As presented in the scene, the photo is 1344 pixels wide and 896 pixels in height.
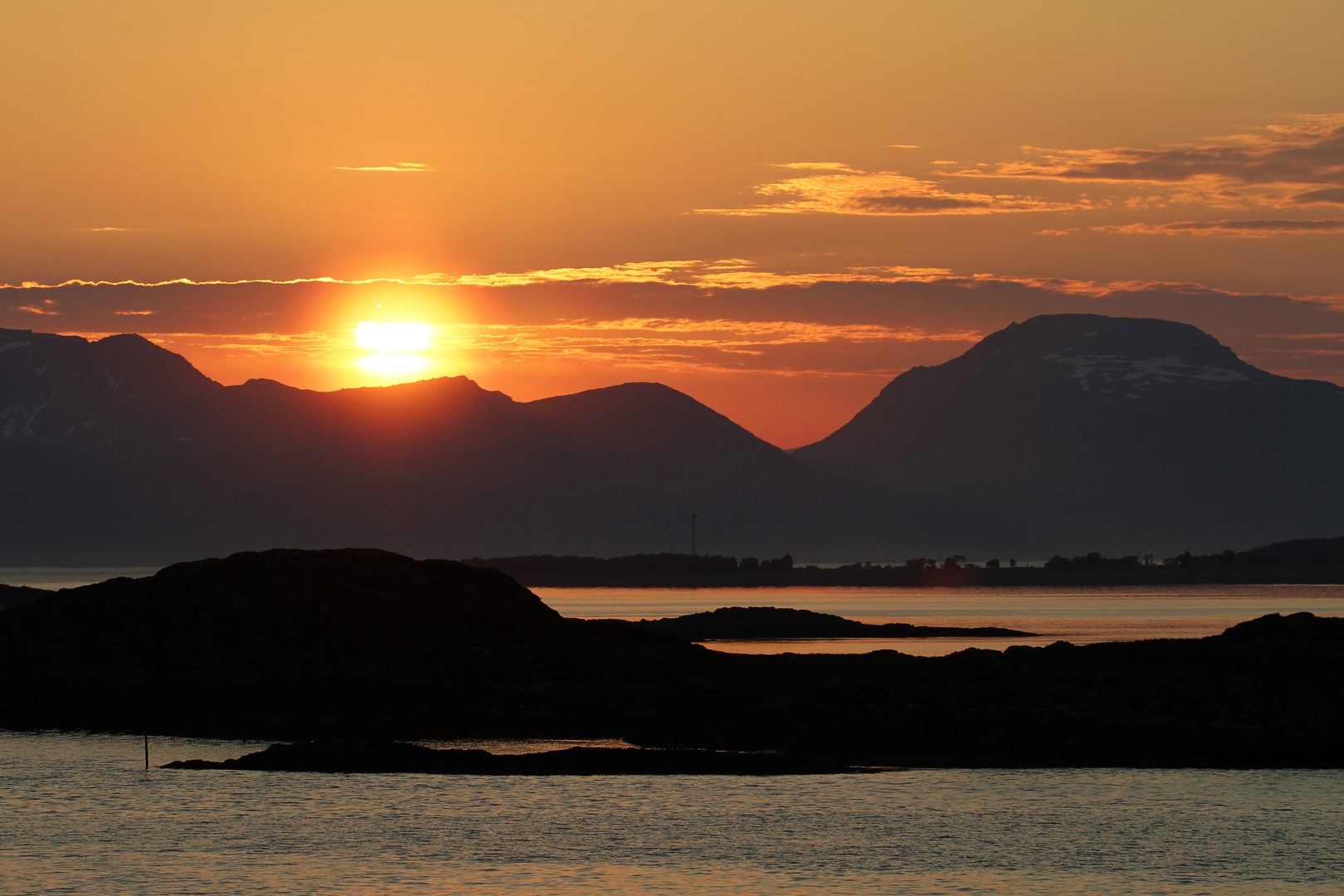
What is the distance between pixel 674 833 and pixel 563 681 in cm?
2872

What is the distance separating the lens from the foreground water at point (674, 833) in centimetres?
4138

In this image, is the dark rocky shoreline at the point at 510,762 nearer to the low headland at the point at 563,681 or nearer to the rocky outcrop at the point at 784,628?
the low headland at the point at 563,681

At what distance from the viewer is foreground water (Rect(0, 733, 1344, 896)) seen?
41375 mm

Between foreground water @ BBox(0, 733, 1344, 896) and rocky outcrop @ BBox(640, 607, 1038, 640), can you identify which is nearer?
foreground water @ BBox(0, 733, 1344, 896)

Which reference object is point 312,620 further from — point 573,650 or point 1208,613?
point 1208,613

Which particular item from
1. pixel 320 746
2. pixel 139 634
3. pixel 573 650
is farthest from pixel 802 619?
pixel 320 746

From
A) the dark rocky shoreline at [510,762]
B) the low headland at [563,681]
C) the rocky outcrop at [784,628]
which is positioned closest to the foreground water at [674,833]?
the dark rocky shoreline at [510,762]

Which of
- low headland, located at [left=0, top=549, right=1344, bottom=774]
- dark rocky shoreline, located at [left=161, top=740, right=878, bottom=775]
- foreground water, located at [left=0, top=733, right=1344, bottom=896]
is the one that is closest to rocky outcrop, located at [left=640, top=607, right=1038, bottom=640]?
low headland, located at [left=0, top=549, right=1344, bottom=774]

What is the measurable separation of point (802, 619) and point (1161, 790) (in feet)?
286

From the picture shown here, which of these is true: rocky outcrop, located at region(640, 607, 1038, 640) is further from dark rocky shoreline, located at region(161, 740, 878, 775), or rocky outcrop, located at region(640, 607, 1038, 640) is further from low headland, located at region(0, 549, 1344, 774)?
dark rocky shoreline, located at region(161, 740, 878, 775)

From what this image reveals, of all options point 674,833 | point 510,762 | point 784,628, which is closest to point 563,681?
point 510,762

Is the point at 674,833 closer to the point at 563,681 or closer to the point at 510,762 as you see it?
the point at 510,762

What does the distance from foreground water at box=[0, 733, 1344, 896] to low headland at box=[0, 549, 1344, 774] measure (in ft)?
14.7

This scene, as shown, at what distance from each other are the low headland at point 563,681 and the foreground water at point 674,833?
4.49 m
